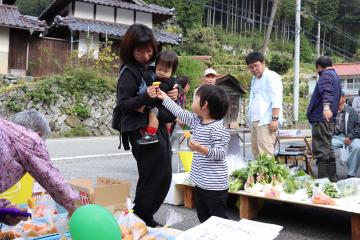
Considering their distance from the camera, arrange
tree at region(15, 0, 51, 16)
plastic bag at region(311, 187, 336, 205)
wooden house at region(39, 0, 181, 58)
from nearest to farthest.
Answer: plastic bag at region(311, 187, 336, 205) < wooden house at region(39, 0, 181, 58) < tree at region(15, 0, 51, 16)

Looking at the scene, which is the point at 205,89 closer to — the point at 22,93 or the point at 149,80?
the point at 149,80

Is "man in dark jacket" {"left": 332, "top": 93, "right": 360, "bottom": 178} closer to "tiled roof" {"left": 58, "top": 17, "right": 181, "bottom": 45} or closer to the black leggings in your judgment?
the black leggings

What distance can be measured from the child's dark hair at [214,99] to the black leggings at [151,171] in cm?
37

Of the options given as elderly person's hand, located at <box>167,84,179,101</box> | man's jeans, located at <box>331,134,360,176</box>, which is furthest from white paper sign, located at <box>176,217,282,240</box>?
man's jeans, located at <box>331,134,360,176</box>

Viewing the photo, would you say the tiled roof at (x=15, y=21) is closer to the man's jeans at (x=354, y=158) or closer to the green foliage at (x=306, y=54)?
the man's jeans at (x=354, y=158)

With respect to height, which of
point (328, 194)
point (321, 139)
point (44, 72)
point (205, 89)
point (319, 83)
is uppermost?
point (44, 72)

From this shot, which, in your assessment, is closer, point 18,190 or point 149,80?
point 149,80

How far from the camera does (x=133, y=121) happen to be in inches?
105

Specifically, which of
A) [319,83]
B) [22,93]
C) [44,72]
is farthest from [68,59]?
[319,83]

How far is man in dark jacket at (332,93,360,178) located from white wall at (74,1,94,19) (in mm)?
16469

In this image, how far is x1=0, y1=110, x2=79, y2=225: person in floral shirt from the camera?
5.70ft

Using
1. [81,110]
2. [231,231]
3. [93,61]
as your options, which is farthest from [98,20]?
[231,231]

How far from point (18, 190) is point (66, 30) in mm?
18002

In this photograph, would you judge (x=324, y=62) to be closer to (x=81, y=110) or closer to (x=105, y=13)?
(x=81, y=110)
